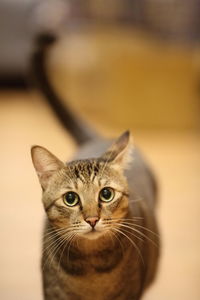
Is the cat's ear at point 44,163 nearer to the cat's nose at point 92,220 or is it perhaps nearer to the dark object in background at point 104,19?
the cat's nose at point 92,220

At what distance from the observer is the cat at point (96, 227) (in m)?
0.77

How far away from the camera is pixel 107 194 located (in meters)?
0.78

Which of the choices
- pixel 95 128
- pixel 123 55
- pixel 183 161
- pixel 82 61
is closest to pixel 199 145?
pixel 183 161

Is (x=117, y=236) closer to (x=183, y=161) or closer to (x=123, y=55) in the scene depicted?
(x=183, y=161)

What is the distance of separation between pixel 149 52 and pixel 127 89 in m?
0.50

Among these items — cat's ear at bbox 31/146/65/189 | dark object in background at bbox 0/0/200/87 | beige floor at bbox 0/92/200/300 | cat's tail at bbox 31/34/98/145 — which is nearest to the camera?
cat's ear at bbox 31/146/65/189

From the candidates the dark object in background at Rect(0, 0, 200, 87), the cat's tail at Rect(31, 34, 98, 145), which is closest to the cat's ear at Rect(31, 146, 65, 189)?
the cat's tail at Rect(31, 34, 98, 145)

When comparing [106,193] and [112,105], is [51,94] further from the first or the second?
[112,105]

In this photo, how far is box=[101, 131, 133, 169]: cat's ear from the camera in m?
0.79

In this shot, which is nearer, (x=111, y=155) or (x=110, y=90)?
(x=111, y=155)

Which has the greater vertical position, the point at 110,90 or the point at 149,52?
the point at 149,52

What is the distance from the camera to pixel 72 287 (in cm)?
85

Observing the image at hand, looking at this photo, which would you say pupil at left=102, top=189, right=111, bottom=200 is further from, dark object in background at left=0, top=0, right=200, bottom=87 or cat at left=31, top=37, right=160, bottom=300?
dark object in background at left=0, top=0, right=200, bottom=87

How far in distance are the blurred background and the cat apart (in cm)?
7
